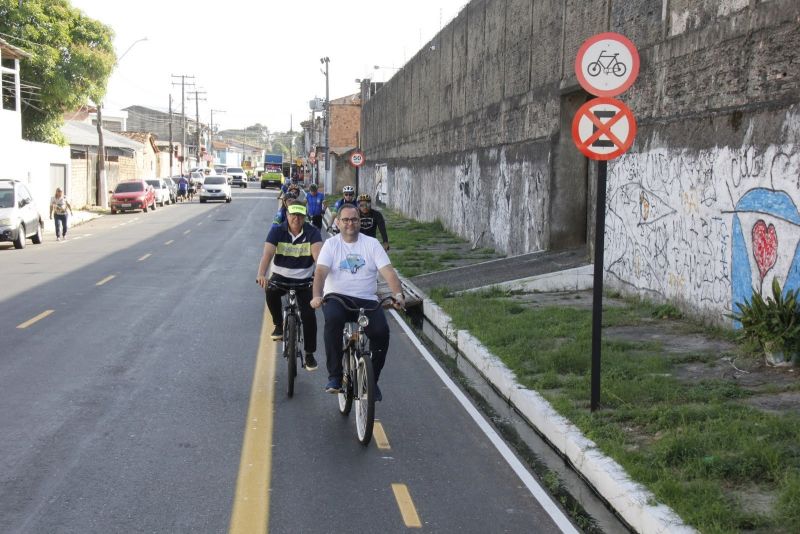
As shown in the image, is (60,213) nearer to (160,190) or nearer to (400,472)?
(400,472)

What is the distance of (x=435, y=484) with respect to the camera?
6145 mm

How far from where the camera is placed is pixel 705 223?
11289 millimetres

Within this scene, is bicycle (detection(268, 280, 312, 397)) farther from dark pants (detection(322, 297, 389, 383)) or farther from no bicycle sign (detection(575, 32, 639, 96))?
no bicycle sign (detection(575, 32, 639, 96))

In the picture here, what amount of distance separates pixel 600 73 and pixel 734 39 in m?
4.09

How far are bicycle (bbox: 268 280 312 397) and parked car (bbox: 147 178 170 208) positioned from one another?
4655 centimetres

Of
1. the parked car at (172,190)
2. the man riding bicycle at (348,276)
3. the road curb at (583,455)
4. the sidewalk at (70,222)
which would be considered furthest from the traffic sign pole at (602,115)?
the parked car at (172,190)

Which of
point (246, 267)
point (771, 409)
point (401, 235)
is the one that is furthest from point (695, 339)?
point (401, 235)

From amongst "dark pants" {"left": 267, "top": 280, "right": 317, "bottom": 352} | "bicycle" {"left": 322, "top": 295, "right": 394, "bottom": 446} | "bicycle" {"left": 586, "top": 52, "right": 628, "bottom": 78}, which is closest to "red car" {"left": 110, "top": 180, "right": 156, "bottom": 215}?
"dark pants" {"left": 267, "top": 280, "right": 317, "bottom": 352}

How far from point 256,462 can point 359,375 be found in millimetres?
1168

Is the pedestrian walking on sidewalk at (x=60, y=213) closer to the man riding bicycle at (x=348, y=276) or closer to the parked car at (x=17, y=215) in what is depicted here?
the parked car at (x=17, y=215)

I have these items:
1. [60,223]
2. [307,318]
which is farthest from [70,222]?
[307,318]

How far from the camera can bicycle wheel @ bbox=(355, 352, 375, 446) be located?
22.6 feet

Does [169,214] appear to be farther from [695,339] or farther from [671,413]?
[671,413]

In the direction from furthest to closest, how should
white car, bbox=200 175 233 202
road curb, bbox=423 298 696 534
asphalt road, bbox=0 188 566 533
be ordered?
1. white car, bbox=200 175 233 202
2. asphalt road, bbox=0 188 566 533
3. road curb, bbox=423 298 696 534
